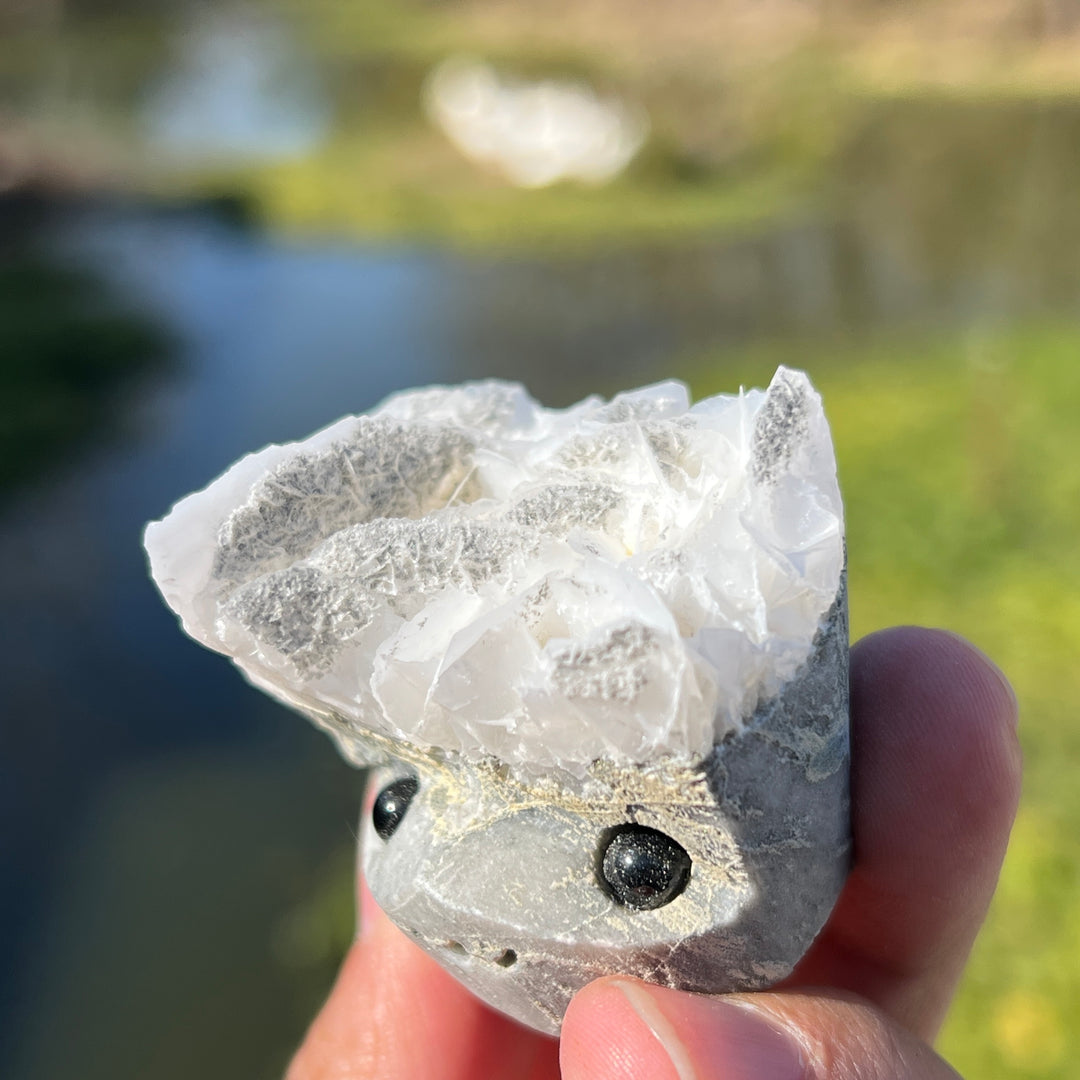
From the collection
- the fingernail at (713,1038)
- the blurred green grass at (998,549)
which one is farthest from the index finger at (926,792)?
the blurred green grass at (998,549)

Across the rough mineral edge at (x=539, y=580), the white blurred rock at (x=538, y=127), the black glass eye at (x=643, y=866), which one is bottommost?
the black glass eye at (x=643, y=866)

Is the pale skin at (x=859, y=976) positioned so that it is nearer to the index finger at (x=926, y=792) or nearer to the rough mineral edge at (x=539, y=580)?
the index finger at (x=926, y=792)

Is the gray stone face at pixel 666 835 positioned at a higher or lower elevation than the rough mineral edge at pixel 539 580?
lower

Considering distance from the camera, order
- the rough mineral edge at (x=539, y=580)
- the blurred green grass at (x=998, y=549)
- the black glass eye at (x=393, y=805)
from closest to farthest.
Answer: the rough mineral edge at (x=539, y=580)
the black glass eye at (x=393, y=805)
the blurred green grass at (x=998, y=549)

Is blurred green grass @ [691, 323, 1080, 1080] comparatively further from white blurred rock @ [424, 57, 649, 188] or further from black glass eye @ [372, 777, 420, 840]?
white blurred rock @ [424, 57, 649, 188]

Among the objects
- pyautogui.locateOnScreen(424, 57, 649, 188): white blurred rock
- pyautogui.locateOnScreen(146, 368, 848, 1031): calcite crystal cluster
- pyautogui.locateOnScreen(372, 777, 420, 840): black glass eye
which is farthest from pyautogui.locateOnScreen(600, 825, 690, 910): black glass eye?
pyautogui.locateOnScreen(424, 57, 649, 188): white blurred rock

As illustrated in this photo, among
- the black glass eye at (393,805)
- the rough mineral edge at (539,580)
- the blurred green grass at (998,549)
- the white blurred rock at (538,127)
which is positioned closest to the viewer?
the rough mineral edge at (539,580)
